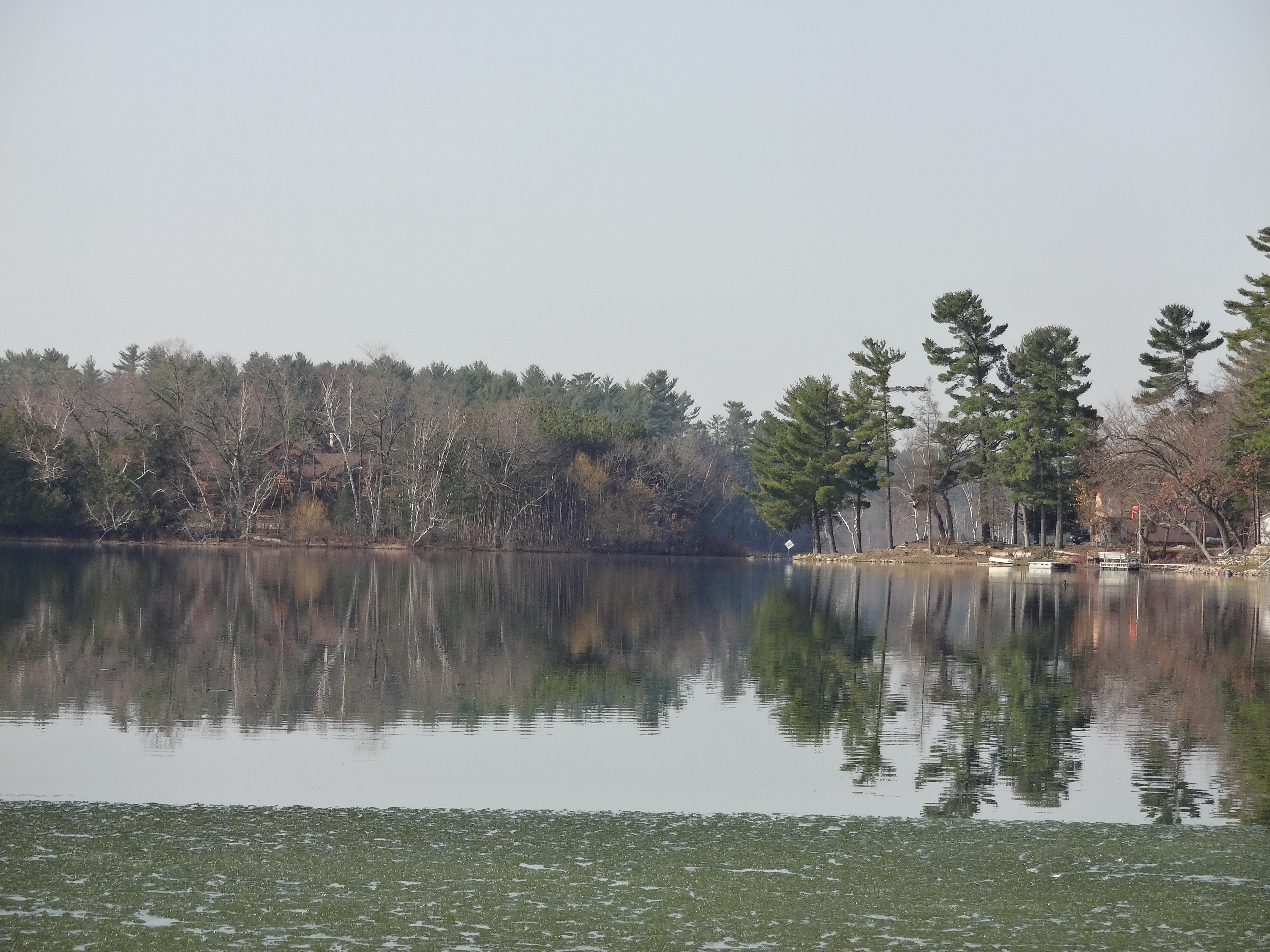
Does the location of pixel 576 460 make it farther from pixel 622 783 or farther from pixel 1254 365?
pixel 622 783

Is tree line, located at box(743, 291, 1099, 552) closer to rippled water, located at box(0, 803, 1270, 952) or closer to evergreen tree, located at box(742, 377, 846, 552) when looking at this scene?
evergreen tree, located at box(742, 377, 846, 552)

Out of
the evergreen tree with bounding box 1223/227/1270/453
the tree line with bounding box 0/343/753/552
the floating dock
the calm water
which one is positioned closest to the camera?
the calm water

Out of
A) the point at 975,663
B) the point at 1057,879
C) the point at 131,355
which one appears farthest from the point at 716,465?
the point at 1057,879

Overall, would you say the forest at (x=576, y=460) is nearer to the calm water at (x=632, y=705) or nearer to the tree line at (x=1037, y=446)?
the tree line at (x=1037, y=446)

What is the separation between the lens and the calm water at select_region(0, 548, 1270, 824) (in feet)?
47.9

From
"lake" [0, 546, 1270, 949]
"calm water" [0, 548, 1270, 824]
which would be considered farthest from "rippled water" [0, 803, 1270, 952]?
"calm water" [0, 548, 1270, 824]

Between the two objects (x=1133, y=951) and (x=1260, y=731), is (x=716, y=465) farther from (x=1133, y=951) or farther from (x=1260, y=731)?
(x=1133, y=951)

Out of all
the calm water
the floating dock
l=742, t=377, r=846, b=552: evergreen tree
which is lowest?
the calm water

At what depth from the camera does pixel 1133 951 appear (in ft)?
28.3

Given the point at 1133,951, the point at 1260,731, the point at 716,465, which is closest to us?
the point at 1133,951

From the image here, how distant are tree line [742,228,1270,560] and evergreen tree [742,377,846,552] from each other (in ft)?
0.39

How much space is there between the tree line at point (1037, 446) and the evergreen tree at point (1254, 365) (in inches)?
7.6

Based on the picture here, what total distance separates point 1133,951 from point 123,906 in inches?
260

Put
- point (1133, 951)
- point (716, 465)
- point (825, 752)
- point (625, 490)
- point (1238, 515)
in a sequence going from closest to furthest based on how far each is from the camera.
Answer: point (1133, 951) → point (825, 752) → point (1238, 515) → point (625, 490) → point (716, 465)
